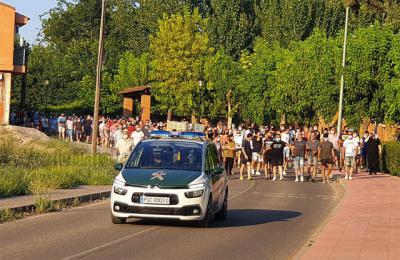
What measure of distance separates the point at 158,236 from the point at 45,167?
1599 cm

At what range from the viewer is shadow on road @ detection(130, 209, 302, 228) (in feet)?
58.8

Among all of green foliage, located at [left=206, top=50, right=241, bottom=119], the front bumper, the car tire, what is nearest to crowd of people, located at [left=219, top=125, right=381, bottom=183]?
the car tire

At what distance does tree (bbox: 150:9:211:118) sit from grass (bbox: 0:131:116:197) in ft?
96.5

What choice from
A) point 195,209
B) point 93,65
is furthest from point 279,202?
point 93,65

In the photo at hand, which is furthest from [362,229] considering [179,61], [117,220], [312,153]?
[179,61]

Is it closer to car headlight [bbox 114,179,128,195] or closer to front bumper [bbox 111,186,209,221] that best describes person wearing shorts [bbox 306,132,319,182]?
front bumper [bbox 111,186,209,221]

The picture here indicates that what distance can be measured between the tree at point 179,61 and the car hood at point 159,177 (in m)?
56.3

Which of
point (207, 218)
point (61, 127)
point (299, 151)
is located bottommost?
point (207, 218)

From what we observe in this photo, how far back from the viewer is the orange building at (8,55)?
52.4 meters

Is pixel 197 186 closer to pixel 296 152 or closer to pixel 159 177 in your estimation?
pixel 159 177

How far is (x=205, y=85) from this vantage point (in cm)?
7669

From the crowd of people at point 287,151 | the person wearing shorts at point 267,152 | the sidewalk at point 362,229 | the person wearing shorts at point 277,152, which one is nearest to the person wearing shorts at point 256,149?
the crowd of people at point 287,151

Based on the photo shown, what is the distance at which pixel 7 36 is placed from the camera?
53.4 m

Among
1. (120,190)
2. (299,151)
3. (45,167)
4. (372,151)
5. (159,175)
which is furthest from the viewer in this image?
(372,151)
